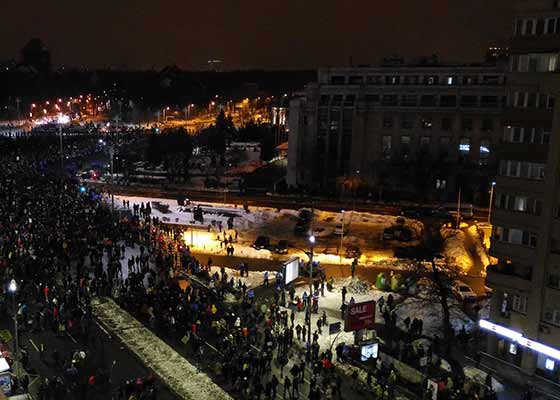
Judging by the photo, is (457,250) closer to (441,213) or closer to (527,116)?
(441,213)

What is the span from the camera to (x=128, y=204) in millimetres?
57656

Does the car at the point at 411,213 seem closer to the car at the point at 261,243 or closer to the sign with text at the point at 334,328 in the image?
the car at the point at 261,243

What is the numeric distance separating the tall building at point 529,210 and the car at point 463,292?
6.95 meters

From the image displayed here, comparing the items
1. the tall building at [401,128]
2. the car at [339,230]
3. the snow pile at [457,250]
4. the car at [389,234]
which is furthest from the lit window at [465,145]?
the car at [389,234]

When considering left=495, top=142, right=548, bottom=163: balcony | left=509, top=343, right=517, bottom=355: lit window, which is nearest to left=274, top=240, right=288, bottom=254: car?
left=509, top=343, right=517, bottom=355: lit window

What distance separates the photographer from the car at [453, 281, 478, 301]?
110 ft

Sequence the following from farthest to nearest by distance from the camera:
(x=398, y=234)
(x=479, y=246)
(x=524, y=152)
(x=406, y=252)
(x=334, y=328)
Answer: (x=398, y=234)
(x=479, y=246)
(x=406, y=252)
(x=334, y=328)
(x=524, y=152)

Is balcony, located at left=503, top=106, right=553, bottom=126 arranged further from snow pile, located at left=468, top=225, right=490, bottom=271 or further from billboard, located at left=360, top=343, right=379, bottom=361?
snow pile, located at left=468, top=225, right=490, bottom=271

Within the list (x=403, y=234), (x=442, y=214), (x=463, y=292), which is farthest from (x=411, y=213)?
(x=463, y=292)

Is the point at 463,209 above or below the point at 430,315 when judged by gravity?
above

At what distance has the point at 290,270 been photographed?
3303 cm

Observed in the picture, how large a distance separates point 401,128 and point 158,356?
50.0 meters

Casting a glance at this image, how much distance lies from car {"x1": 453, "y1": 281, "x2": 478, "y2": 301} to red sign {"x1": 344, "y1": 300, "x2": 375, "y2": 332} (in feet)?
28.8

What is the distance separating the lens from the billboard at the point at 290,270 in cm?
3266
